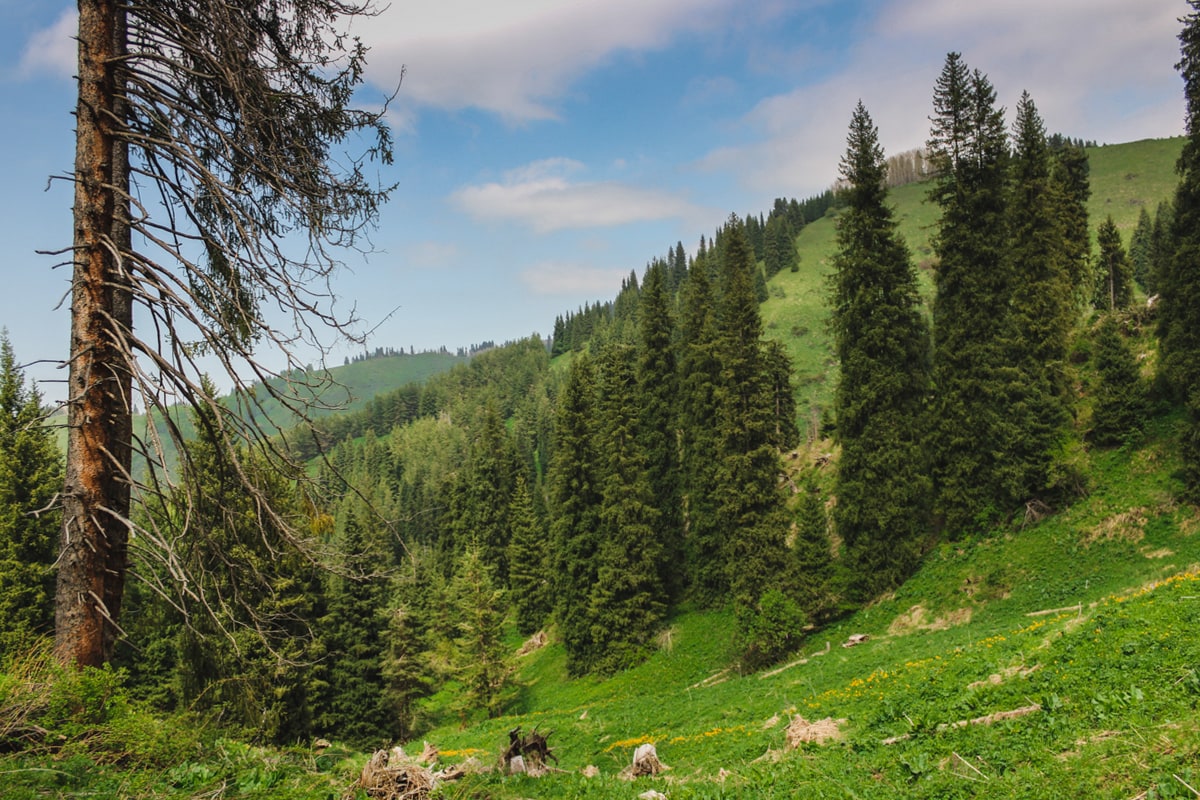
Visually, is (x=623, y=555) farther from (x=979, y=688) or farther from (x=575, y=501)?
(x=979, y=688)

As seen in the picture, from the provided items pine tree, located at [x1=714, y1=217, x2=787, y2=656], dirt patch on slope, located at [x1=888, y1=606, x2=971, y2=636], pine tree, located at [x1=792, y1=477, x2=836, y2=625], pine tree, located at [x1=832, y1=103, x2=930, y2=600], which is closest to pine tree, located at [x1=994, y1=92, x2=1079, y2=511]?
pine tree, located at [x1=832, y1=103, x2=930, y2=600]

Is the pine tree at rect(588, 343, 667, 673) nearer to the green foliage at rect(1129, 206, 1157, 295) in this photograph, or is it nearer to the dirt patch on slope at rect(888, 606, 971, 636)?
the dirt patch on slope at rect(888, 606, 971, 636)

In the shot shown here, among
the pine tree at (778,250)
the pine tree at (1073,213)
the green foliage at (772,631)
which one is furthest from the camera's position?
the pine tree at (778,250)

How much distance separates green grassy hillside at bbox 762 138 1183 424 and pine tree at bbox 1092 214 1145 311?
31.5 meters

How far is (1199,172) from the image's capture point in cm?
1994

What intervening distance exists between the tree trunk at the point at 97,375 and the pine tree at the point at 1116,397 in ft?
96.0

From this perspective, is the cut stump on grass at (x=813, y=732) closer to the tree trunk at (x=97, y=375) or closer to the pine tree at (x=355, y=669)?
the tree trunk at (x=97, y=375)

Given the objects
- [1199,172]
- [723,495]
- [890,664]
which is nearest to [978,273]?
[1199,172]

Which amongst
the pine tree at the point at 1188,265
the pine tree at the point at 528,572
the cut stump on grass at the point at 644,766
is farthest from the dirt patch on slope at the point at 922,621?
the pine tree at the point at 528,572

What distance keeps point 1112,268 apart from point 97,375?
57711 millimetres

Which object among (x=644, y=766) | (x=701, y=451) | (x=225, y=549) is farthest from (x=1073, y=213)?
(x=225, y=549)

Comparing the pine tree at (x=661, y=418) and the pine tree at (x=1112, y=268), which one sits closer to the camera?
the pine tree at (x=661, y=418)

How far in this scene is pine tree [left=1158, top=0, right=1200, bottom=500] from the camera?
65.0 feet

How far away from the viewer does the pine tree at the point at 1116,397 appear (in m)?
22.3
